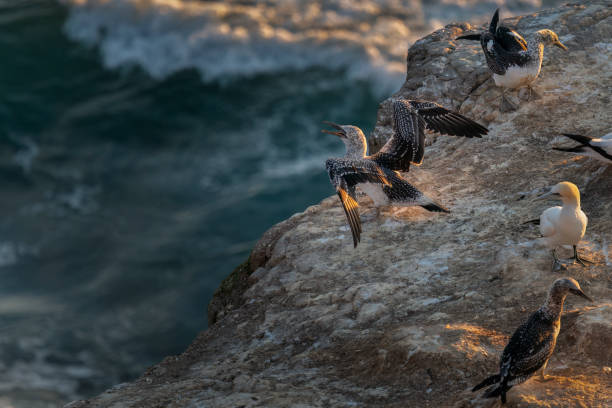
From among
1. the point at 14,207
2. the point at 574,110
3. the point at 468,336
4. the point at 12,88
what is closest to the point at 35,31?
the point at 12,88

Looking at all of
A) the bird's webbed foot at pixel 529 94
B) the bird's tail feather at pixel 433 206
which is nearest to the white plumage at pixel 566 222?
the bird's tail feather at pixel 433 206

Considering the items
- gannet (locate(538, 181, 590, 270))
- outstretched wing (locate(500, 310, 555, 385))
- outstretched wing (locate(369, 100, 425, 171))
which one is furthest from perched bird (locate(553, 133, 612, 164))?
outstretched wing (locate(500, 310, 555, 385))

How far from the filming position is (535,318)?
20.7 feet

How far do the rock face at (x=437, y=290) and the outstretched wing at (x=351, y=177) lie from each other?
2.01 ft

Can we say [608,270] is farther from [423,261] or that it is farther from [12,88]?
[12,88]

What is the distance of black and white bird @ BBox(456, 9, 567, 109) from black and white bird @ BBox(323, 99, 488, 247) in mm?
1197

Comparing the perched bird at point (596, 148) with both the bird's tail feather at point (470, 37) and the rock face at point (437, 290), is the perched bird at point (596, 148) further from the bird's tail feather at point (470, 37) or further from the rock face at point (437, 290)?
the bird's tail feather at point (470, 37)

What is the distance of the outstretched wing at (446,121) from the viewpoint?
10.2 meters

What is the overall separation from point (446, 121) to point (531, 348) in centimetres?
497

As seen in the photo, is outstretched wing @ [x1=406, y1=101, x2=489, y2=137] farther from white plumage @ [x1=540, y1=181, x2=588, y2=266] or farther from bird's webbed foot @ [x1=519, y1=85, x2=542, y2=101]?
white plumage @ [x1=540, y1=181, x2=588, y2=266]

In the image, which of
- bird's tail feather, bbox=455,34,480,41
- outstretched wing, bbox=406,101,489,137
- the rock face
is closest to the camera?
the rock face

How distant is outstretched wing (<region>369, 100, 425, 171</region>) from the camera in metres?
10.0

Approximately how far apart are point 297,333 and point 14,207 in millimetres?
18503

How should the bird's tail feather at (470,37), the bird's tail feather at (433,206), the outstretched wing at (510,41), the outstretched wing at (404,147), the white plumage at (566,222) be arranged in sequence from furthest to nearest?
the bird's tail feather at (470,37) → the outstretched wing at (510,41) → the outstretched wing at (404,147) → the bird's tail feather at (433,206) → the white plumage at (566,222)
